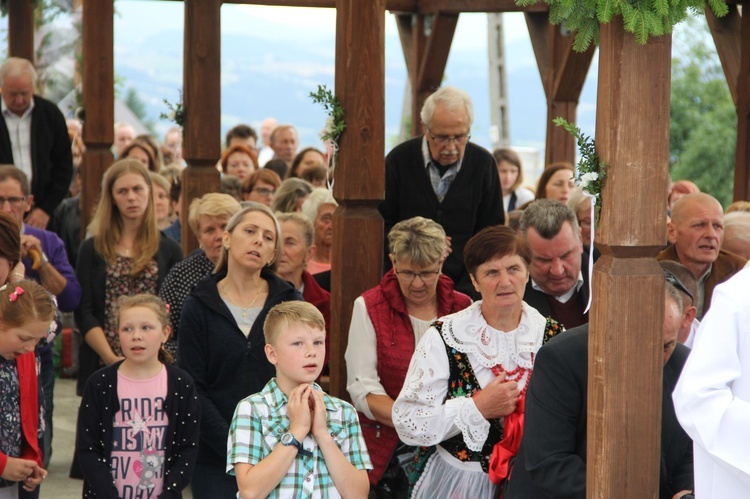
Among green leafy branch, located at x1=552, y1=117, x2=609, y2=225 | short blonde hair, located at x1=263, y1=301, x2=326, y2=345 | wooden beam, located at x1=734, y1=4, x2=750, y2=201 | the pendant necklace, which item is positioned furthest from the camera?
wooden beam, located at x1=734, y1=4, x2=750, y2=201

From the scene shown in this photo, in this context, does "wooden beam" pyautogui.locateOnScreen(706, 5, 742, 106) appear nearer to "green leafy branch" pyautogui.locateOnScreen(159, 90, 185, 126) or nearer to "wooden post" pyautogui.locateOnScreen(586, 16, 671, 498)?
"green leafy branch" pyautogui.locateOnScreen(159, 90, 185, 126)

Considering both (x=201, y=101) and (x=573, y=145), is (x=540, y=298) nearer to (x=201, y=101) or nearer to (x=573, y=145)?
(x=201, y=101)

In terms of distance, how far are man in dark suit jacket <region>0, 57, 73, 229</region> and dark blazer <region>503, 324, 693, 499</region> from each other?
186 inches

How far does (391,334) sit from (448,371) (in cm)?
57

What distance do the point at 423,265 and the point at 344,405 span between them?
116 cm

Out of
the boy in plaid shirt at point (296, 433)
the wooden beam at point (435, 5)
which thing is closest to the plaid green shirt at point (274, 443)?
the boy in plaid shirt at point (296, 433)

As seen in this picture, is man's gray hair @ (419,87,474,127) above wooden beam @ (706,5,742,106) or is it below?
below

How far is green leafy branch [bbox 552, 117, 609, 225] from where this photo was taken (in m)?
3.10

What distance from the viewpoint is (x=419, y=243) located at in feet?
14.9

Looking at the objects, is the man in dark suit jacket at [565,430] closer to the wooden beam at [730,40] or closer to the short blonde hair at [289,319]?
the short blonde hair at [289,319]

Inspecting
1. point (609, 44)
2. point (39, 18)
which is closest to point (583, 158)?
point (609, 44)

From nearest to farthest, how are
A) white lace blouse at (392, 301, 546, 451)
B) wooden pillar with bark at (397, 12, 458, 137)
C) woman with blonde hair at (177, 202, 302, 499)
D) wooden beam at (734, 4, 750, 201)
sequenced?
white lace blouse at (392, 301, 546, 451) < woman with blonde hair at (177, 202, 302, 499) < wooden beam at (734, 4, 750, 201) < wooden pillar with bark at (397, 12, 458, 137)

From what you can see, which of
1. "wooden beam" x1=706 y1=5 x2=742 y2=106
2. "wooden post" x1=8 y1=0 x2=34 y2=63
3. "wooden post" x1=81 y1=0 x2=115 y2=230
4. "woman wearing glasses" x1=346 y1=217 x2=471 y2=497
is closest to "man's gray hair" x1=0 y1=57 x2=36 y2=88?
"wooden post" x1=81 y1=0 x2=115 y2=230

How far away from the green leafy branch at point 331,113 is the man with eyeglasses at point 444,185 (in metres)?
0.65
